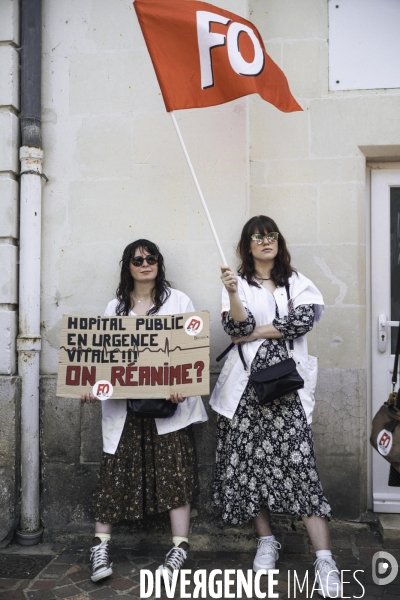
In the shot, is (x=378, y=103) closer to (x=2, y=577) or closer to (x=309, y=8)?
(x=309, y=8)

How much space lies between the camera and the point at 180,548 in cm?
342

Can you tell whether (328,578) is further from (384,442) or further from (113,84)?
(113,84)

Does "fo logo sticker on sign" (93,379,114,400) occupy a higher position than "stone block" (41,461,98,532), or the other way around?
"fo logo sticker on sign" (93,379,114,400)

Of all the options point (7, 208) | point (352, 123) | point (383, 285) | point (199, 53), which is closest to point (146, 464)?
point (7, 208)

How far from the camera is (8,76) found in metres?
4.01

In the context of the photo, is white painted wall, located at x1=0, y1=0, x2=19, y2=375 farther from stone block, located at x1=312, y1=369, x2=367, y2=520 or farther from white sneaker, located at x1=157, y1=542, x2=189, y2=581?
stone block, located at x1=312, y1=369, x2=367, y2=520

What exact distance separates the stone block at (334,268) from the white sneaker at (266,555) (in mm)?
1665

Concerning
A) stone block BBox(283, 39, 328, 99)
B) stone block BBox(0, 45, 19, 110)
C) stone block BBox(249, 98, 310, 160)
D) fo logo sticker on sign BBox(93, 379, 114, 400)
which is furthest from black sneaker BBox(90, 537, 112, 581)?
stone block BBox(283, 39, 328, 99)

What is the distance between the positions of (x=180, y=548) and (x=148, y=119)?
285 cm

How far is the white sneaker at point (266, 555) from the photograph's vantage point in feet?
11.0

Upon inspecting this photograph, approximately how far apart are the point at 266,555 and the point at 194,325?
1.43 m

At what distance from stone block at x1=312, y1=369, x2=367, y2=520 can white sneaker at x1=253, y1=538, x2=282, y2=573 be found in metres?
0.76

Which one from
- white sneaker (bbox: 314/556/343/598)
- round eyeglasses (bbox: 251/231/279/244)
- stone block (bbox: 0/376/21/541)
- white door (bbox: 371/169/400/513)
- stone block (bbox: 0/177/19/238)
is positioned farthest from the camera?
white door (bbox: 371/169/400/513)

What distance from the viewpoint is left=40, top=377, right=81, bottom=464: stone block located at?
4.04 meters
